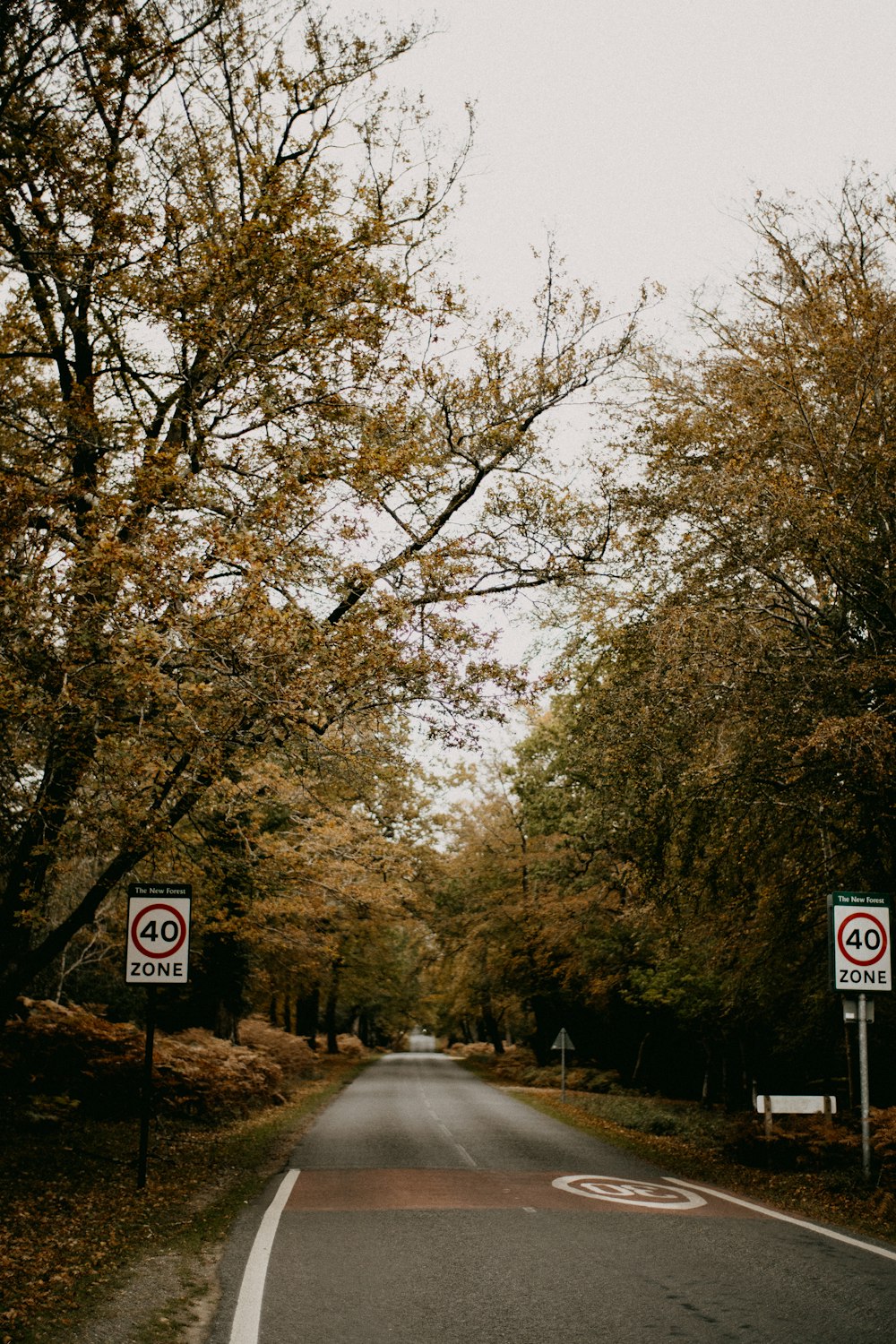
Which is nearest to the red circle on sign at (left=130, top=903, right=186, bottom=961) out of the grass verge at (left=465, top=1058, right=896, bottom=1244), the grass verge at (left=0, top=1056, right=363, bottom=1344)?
the grass verge at (left=0, top=1056, right=363, bottom=1344)

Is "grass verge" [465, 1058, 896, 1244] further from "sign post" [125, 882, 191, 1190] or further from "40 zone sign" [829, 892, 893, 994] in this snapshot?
"sign post" [125, 882, 191, 1190]

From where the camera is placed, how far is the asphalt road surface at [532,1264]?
19.4ft

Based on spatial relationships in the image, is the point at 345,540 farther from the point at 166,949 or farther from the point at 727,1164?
the point at 727,1164

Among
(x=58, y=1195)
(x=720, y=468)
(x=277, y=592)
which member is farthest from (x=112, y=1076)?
(x=720, y=468)

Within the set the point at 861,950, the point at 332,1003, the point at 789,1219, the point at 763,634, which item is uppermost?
the point at 763,634

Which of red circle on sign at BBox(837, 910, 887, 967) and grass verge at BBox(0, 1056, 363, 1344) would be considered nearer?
grass verge at BBox(0, 1056, 363, 1344)

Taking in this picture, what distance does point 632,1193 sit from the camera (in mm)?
10953

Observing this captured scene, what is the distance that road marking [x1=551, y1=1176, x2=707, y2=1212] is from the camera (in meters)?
10.2

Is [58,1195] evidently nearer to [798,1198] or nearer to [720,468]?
[798,1198]

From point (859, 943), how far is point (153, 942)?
23.5ft

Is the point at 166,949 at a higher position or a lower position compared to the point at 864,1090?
higher

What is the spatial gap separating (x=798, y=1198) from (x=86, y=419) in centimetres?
1045

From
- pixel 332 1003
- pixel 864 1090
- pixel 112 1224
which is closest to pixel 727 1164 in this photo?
pixel 864 1090

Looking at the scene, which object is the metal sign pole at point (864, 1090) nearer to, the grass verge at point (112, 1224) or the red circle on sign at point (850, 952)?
the red circle on sign at point (850, 952)
